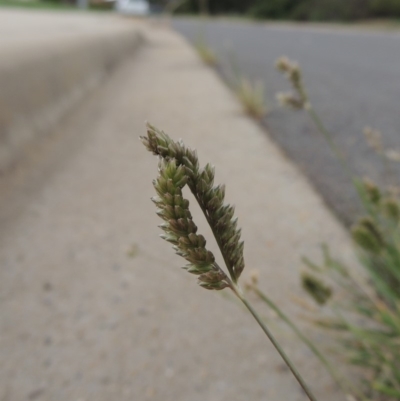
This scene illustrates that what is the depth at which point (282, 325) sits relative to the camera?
1.89 metres

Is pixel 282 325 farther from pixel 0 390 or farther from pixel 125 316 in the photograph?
pixel 0 390

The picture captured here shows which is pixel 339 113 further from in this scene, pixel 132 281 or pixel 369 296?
pixel 369 296

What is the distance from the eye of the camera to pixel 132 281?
7.03 feet

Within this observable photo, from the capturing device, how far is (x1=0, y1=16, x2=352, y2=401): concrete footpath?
1.66 metres

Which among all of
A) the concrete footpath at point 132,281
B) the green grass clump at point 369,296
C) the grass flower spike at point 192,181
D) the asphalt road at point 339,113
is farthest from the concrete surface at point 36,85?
the grass flower spike at point 192,181

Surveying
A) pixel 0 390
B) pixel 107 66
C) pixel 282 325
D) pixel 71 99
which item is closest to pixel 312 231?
pixel 282 325

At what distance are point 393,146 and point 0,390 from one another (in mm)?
2606

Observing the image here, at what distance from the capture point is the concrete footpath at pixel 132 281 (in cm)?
166

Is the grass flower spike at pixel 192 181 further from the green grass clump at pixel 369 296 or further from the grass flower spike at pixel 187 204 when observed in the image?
the green grass clump at pixel 369 296

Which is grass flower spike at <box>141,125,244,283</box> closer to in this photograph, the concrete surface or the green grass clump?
the green grass clump

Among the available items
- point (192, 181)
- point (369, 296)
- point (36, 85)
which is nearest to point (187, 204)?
point (192, 181)

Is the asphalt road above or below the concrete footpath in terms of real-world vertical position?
below

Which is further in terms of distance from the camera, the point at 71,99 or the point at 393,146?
the point at 71,99

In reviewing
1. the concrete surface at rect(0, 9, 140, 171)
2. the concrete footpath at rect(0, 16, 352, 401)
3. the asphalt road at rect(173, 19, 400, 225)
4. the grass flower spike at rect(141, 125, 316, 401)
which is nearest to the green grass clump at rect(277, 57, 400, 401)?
the concrete footpath at rect(0, 16, 352, 401)
